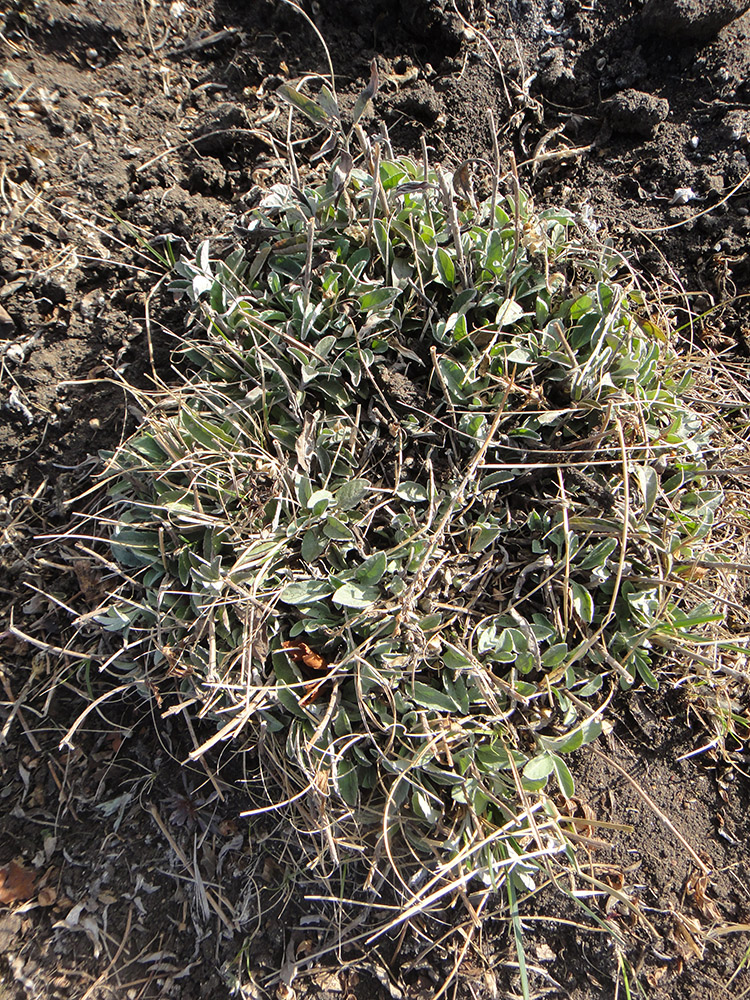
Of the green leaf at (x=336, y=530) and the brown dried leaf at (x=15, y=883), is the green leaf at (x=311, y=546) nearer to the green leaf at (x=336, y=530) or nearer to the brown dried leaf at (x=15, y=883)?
the green leaf at (x=336, y=530)

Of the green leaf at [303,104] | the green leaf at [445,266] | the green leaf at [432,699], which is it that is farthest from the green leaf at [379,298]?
the green leaf at [432,699]

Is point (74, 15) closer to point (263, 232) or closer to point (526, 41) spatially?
point (263, 232)

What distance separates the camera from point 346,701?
1580 millimetres

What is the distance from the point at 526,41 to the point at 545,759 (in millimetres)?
2444

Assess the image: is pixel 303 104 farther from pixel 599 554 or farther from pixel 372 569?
pixel 599 554

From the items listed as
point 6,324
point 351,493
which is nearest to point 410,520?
point 351,493

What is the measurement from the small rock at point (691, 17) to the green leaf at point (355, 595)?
7.37 ft

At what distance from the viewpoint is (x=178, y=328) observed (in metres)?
1.97

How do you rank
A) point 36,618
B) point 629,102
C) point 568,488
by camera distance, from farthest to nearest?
point 629,102 → point 36,618 → point 568,488

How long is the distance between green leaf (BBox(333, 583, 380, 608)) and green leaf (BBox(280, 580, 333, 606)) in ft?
0.13

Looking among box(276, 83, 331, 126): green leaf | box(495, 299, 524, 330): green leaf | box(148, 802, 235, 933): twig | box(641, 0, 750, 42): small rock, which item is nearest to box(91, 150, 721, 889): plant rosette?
box(495, 299, 524, 330): green leaf

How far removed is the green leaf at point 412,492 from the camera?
1.62 m

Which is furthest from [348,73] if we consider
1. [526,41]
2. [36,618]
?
[36,618]

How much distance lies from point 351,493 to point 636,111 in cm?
177
